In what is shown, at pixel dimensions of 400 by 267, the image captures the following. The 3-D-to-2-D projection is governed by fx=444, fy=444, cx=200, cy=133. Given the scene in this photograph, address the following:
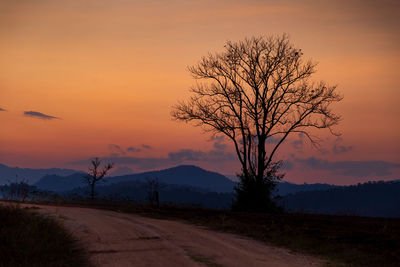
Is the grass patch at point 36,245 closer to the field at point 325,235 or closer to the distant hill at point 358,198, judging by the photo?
the field at point 325,235

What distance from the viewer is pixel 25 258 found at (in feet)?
36.9

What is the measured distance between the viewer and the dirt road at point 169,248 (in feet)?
38.0

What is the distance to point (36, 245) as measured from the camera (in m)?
12.1

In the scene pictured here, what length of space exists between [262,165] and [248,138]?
7.87 feet

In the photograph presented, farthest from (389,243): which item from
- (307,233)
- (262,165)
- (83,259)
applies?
(262,165)

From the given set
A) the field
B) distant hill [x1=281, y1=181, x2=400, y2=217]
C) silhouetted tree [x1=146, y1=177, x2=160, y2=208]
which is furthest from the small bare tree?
distant hill [x1=281, y1=181, x2=400, y2=217]

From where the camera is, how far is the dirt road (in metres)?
11.6

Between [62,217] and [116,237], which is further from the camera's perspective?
[62,217]

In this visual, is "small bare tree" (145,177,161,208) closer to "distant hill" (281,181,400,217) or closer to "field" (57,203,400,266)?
"field" (57,203,400,266)

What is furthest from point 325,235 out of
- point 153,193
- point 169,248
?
point 153,193

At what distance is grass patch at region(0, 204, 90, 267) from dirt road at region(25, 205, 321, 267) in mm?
534

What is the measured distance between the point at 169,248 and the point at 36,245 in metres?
3.73

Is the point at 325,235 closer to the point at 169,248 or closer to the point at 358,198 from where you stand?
the point at 169,248

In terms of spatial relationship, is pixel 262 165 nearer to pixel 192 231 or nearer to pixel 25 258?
pixel 192 231
